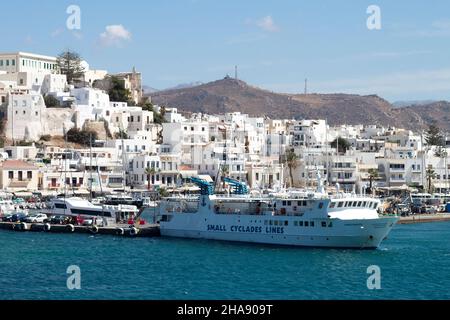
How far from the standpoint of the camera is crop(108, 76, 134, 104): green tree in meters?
94.6

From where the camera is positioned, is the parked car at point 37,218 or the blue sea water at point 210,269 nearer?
the blue sea water at point 210,269

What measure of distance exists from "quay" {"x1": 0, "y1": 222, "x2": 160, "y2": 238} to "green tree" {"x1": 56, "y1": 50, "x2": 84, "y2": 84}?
1654 inches

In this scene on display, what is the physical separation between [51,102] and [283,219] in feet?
153

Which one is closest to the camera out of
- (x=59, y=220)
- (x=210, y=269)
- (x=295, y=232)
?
(x=210, y=269)

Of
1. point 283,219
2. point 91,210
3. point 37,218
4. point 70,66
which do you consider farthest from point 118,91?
point 283,219

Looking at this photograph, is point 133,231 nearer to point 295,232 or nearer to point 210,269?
point 295,232

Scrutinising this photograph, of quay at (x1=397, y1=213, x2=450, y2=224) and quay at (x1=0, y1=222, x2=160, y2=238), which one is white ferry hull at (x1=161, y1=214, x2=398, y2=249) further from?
quay at (x1=397, y1=213, x2=450, y2=224)

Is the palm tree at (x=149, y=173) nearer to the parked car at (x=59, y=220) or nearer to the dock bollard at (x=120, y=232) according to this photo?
the parked car at (x=59, y=220)

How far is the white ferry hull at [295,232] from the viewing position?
42969 millimetres

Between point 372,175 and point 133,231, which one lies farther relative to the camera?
point 372,175

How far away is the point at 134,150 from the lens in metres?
83.4

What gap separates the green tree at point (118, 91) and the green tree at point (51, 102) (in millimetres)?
8386

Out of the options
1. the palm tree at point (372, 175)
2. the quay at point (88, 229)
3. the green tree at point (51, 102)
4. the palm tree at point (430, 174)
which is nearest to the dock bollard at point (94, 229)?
the quay at point (88, 229)
